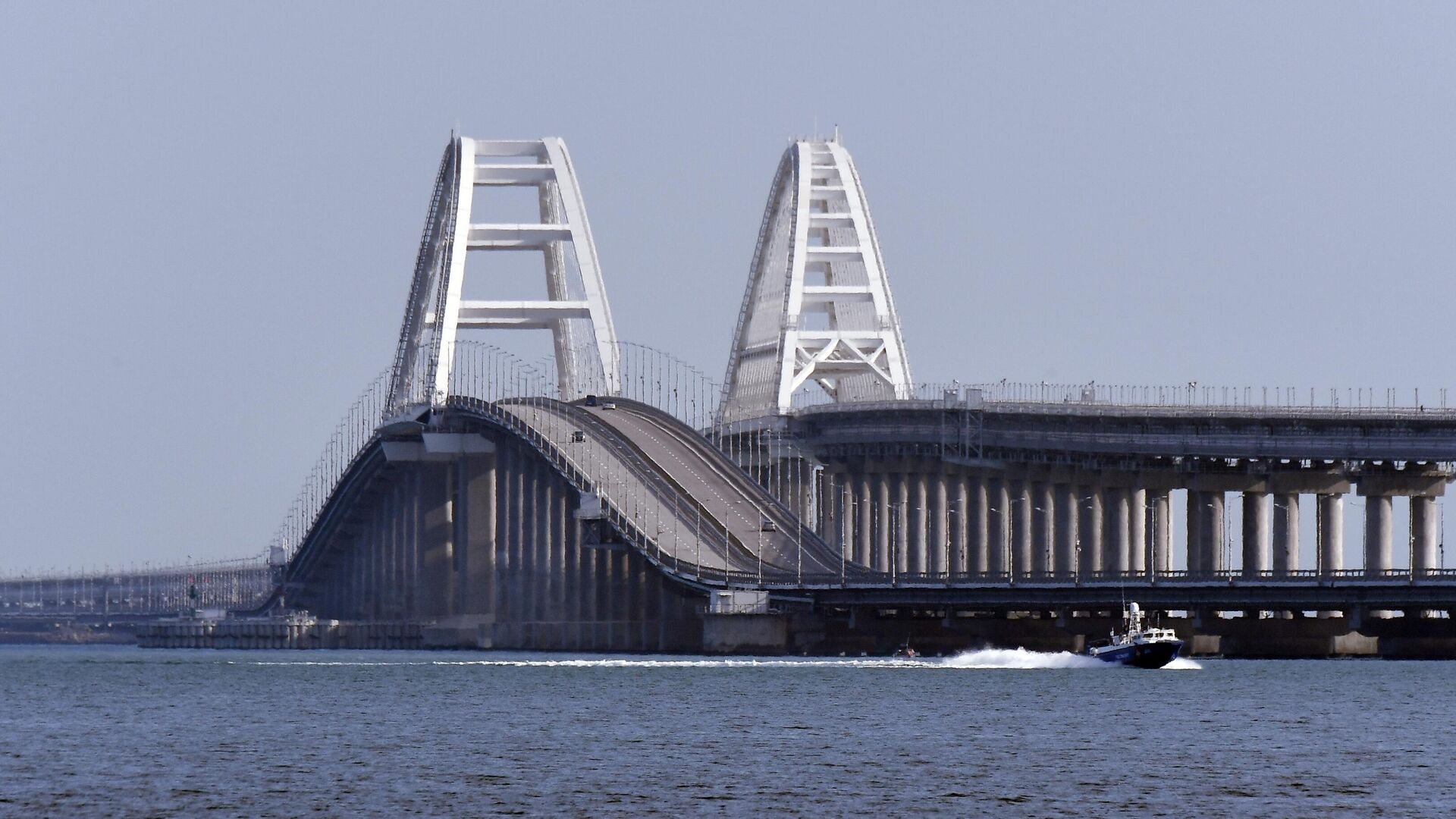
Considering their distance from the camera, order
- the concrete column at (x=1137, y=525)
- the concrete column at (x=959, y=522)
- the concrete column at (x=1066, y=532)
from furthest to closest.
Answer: the concrete column at (x=959, y=522) < the concrete column at (x=1066, y=532) < the concrete column at (x=1137, y=525)

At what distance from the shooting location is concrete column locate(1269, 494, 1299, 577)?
16350 centimetres

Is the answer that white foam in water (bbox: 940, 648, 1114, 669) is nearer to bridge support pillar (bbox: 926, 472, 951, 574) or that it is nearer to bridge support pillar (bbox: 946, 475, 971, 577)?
bridge support pillar (bbox: 946, 475, 971, 577)

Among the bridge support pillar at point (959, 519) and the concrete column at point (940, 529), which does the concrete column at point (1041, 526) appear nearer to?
the bridge support pillar at point (959, 519)

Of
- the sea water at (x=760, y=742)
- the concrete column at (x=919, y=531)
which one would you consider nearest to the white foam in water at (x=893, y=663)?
the sea water at (x=760, y=742)

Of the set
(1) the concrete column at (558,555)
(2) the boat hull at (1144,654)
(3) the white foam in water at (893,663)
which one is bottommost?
(3) the white foam in water at (893,663)

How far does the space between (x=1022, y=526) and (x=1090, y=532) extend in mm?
9716

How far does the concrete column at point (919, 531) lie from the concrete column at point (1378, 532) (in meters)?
41.3

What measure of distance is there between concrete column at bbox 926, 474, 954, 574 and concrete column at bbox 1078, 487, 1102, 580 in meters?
18.9

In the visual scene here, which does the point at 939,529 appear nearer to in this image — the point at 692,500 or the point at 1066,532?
the point at 692,500

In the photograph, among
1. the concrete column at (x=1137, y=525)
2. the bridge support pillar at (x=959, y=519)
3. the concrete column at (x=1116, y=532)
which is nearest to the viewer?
the concrete column at (x=1116, y=532)

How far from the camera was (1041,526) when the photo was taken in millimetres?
182500

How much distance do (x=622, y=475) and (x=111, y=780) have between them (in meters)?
101

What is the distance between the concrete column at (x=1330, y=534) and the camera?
164m

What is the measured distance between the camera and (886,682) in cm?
12962
